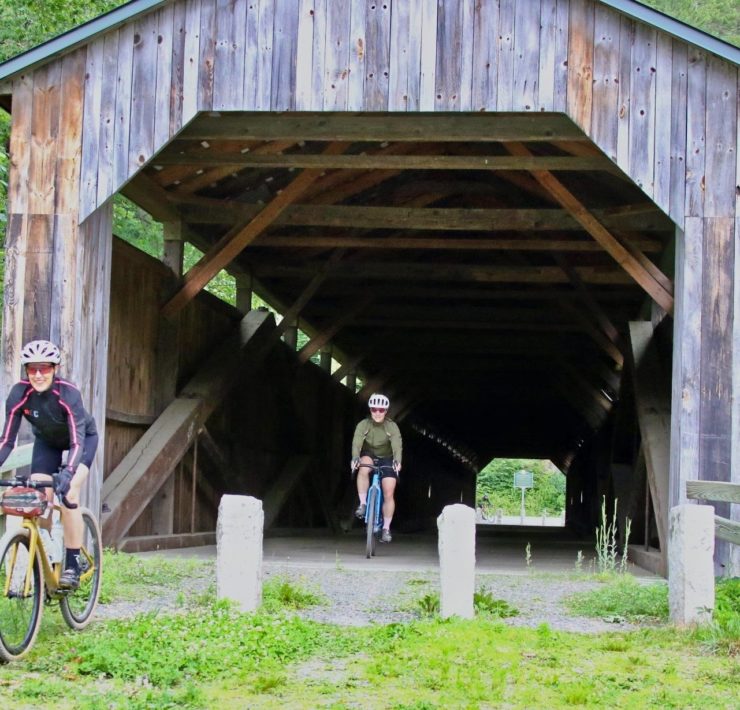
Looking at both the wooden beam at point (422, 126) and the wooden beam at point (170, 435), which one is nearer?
the wooden beam at point (422, 126)

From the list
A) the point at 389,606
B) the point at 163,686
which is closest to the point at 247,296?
the point at 389,606

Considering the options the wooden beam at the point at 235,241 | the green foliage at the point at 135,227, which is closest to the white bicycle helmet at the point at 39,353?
the wooden beam at the point at 235,241

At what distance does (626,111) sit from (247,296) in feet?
26.4

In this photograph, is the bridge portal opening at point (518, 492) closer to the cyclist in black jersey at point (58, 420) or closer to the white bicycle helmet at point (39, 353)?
the cyclist in black jersey at point (58, 420)

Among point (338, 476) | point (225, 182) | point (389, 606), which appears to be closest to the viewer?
point (389, 606)

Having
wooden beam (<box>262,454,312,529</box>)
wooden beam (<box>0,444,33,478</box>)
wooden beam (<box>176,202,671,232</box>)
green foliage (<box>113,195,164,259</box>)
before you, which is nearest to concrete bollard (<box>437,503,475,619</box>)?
wooden beam (<box>0,444,33,478</box>)

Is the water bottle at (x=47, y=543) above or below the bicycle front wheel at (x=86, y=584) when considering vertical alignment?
above

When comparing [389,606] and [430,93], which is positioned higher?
[430,93]

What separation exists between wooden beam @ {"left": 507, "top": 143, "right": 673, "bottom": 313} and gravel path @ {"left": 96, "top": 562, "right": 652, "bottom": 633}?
289 cm

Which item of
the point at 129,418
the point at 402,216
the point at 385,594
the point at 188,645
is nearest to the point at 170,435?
the point at 129,418

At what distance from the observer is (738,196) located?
371 inches

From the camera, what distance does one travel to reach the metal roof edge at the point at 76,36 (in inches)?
369

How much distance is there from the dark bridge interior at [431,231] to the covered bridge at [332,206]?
41mm

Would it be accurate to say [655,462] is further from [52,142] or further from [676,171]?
[52,142]
